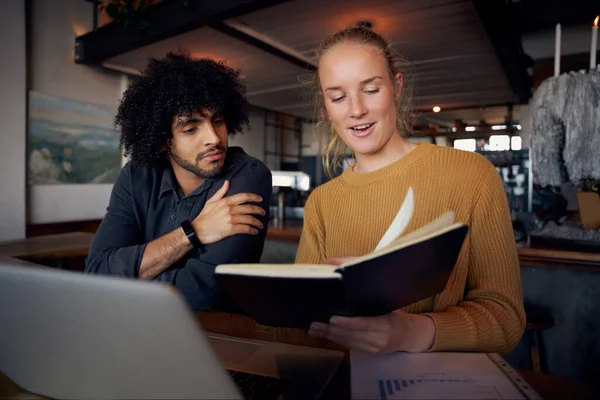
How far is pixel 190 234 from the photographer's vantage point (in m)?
1.48

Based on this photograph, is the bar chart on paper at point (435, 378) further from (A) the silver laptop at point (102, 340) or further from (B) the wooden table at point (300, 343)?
(A) the silver laptop at point (102, 340)

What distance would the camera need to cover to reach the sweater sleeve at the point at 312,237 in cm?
125

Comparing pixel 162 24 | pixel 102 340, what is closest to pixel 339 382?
pixel 102 340

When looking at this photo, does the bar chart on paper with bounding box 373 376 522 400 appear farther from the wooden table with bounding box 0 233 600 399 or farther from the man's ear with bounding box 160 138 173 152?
the man's ear with bounding box 160 138 173 152

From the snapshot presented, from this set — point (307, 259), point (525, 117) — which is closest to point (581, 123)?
point (307, 259)

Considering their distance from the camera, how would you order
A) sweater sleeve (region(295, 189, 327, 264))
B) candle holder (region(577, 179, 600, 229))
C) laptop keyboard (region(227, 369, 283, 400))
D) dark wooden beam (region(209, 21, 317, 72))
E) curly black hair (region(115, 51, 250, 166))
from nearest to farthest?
laptop keyboard (region(227, 369, 283, 400)), sweater sleeve (region(295, 189, 327, 264)), curly black hair (region(115, 51, 250, 166)), candle holder (region(577, 179, 600, 229)), dark wooden beam (region(209, 21, 317, 72))

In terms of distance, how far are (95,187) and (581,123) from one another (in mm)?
4764

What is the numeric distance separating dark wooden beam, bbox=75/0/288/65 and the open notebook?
8.26 feet

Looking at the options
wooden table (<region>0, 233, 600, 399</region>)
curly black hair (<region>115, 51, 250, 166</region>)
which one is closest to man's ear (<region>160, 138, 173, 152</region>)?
curly black hair (<region>115, 51, 250, 166</region>)

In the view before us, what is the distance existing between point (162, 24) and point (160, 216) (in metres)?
2.29

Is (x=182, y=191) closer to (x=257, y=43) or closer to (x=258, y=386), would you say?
(x=258, y=386)

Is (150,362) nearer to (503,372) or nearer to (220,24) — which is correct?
(503,372)

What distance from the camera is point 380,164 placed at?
1249 millimetres

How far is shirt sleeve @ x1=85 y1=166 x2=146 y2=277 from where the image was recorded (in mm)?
1468
